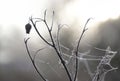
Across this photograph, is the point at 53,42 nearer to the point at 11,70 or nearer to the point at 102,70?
the point at 102,70

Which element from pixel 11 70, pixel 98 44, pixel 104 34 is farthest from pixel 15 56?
pixel 98 44

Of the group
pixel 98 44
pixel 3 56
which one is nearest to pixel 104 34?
pixel 98 44

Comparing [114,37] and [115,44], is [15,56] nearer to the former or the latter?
[114,37]

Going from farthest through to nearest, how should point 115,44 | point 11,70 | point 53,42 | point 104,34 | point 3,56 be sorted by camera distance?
point 11,70 < point 3,56 < point 104,34 < point 115,44 < point 53,42

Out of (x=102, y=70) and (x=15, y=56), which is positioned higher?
(x=102, y=70)

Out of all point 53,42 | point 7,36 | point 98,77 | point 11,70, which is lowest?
point 11,70

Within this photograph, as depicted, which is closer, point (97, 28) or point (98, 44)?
point (98, 44)

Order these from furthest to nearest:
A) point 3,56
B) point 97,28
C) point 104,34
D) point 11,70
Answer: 1. point 11,70
2. point 3,56
3. point 104,34
4. point 97,28

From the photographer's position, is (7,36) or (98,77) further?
(7,36)

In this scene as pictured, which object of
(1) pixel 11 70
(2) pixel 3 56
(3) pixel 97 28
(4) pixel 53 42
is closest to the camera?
(4) pixel 53 42
